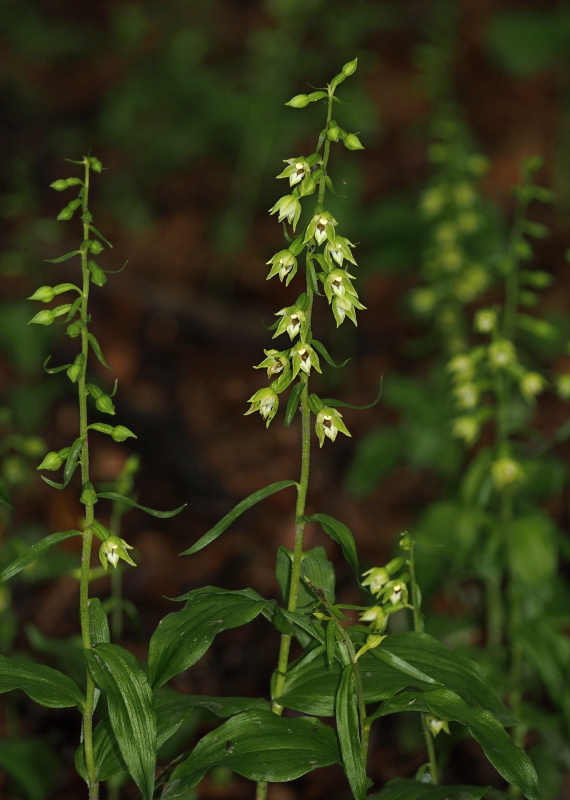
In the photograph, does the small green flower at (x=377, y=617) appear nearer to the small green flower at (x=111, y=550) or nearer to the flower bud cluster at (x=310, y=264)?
the flower bud cluster at (x=310, y=264)

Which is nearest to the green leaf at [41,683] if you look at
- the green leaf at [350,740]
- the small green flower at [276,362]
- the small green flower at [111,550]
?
the small green flower at [111,550]

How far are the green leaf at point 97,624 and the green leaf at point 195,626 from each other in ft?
0.52

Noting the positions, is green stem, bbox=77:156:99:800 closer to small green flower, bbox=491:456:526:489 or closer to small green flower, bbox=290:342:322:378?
small green flower, bbox=290:342:322:378

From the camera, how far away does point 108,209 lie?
815cm

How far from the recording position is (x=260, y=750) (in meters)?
2.55

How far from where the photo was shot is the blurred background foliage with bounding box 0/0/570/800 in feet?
15.8

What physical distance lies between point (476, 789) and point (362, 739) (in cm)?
35

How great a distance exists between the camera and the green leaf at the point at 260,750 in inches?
98.5

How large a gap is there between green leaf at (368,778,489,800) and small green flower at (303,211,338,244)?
161cm

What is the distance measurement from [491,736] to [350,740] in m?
0.40

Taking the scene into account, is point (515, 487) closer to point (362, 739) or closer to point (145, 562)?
point (362, 739)

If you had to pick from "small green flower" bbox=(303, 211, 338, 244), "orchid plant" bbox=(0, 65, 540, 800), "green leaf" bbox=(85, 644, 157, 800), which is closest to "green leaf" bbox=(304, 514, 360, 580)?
"orchid plant" bbox=(0, 65, 540, 800)

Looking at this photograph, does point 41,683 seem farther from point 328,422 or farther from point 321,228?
point 321,228

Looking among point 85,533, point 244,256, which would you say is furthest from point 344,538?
point 244,256
